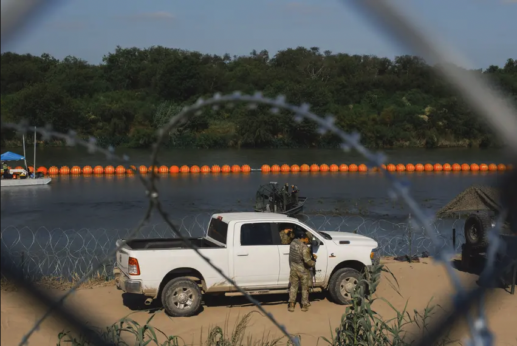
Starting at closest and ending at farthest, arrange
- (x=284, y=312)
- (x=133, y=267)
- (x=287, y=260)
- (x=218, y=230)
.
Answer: (x=133, y=267) → (x=284, y=312) → (x=287, y=260) → (x=218, y=230)

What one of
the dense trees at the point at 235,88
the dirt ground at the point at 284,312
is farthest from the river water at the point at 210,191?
the dense trees at the point at 235,88

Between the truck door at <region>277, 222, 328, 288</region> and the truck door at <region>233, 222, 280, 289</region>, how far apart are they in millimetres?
69

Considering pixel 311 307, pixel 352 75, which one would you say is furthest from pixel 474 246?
pixel 352 75

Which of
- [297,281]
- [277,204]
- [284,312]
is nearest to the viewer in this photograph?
[297,281]

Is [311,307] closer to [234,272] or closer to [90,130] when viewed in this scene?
[234,272]

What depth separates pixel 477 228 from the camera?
1190cm

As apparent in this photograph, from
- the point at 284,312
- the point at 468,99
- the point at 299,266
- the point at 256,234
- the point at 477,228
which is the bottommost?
the point at 284,312

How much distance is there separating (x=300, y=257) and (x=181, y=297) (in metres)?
1.75

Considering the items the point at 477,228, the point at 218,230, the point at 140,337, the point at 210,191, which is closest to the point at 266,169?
the point at 210,191

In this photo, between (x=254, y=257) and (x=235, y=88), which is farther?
(x=254, y=257)

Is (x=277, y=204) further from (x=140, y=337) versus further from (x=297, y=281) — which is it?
(x=140, y=337)

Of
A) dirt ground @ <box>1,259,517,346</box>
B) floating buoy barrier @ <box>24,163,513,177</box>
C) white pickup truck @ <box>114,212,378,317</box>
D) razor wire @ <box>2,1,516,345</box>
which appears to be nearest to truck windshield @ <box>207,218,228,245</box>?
white pickup truck @ <box>114,212,378,317</box>

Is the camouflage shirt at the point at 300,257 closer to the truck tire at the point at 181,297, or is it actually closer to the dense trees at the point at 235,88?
the truck tire at the point at 181,297

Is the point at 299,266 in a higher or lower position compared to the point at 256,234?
lower
